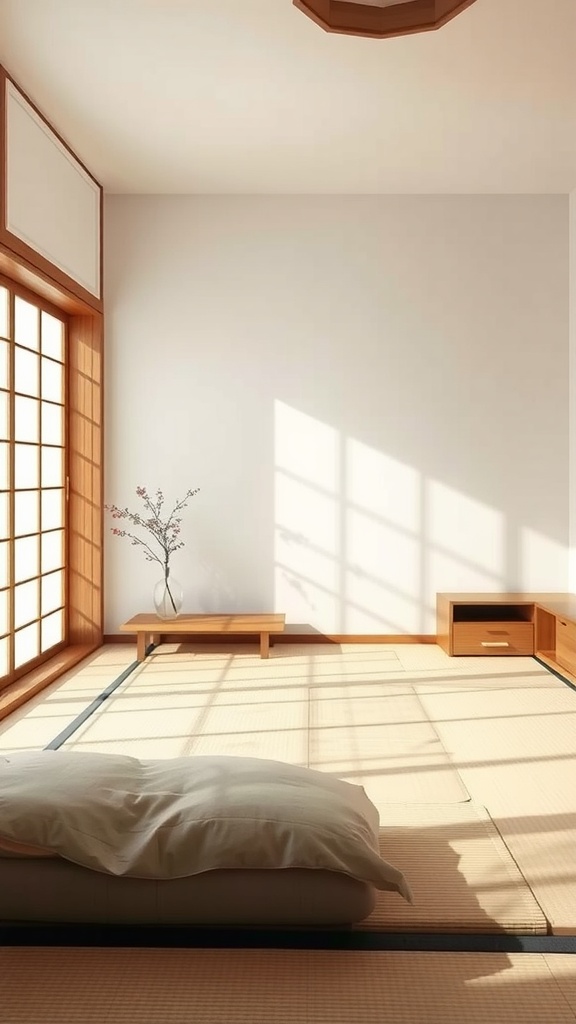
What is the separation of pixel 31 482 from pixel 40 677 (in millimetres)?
1173

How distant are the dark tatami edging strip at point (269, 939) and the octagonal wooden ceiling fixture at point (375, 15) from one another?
3055 mm

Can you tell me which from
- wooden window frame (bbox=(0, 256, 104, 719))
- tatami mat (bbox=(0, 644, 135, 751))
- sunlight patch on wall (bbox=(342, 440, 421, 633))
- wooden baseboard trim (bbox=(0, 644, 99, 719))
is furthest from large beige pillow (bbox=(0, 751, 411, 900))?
sunlight patch on wall (bbox=(342, 440, 421, 633))

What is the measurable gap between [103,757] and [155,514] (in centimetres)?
363

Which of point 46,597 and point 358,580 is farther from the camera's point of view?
point 358,580

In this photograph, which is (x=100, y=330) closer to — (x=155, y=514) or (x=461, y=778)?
(x=155, y=514)

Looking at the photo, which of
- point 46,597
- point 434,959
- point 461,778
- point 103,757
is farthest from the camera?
point 46,597

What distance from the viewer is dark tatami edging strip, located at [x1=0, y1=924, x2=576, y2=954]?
2.10 meters

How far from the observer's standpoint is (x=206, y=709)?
4.34 meters

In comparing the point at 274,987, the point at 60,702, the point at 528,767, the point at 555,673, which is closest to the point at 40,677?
the point at 60,702

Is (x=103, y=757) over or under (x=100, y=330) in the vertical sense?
under

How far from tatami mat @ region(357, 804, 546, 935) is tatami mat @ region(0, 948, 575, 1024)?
132 millimetres

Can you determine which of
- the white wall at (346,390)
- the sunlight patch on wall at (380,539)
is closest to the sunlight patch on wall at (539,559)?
the white wall at (346,390)

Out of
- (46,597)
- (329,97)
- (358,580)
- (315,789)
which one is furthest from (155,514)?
(315,789)

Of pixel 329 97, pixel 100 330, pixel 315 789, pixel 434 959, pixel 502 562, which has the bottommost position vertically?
pixel 434 959
